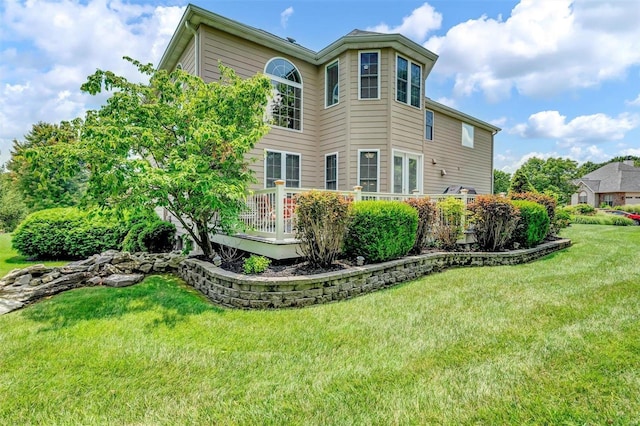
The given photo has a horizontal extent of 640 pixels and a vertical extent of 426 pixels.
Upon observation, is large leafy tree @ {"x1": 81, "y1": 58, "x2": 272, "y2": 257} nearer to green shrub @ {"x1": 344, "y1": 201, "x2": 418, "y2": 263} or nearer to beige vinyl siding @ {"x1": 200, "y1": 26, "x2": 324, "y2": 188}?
beige vinyl siding @ {"x1": 200, "y1": 26, "x2": 324, "y2": 188}

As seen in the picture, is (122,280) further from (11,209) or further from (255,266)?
(11,209)

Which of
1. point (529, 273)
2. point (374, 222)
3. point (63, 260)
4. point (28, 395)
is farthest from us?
point (63, 260)

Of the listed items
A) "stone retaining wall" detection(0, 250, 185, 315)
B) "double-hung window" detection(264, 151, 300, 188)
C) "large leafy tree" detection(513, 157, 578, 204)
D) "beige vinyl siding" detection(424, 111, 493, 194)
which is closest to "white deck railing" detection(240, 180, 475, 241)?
"stone retaining wall" detection(0, 250, 185, 315)

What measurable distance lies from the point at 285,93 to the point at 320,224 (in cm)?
617

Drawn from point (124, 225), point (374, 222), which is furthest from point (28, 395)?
point (124, 225)

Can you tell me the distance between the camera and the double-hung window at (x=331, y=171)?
10.1m

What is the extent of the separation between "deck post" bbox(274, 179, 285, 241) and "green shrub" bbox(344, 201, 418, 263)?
129cm

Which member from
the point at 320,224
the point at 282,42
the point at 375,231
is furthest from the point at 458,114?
the point at 320,224

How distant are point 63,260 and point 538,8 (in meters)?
15.0

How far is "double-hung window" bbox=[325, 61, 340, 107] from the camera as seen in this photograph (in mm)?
10062

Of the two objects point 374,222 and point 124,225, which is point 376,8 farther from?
point 124,225

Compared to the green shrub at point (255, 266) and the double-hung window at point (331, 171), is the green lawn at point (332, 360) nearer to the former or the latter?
the green shrub at point (255, 266)

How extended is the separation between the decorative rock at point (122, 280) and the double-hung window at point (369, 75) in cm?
783

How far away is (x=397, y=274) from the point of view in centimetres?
603
